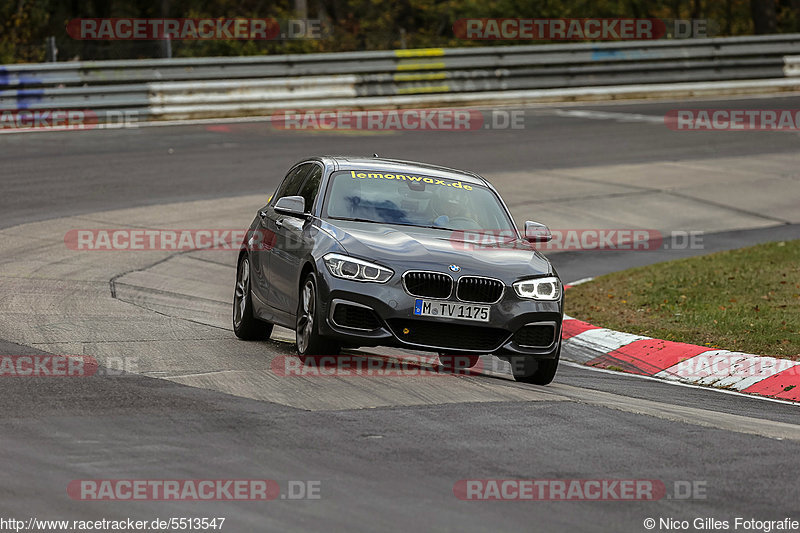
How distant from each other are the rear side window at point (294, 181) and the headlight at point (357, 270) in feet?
6.79

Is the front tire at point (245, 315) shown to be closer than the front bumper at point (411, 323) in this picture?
No

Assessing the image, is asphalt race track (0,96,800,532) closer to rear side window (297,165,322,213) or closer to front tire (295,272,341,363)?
front tire (295,272,341,363)

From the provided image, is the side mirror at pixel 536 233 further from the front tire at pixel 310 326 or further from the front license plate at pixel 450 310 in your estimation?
the front tire at pixel 310 326

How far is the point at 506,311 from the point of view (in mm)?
9438

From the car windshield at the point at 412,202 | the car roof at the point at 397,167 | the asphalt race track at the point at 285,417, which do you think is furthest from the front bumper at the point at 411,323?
the car roof at the point at 397,167

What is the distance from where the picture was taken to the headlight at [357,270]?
9.30 metres

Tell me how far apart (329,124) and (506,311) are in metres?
17.6

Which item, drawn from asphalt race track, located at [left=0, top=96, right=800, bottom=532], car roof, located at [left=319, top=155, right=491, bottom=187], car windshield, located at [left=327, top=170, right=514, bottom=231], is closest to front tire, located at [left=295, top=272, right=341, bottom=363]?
asphalt race track, located at [left=0, top=96, right=800, bottom=532]

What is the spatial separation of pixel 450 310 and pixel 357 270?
0.71 m

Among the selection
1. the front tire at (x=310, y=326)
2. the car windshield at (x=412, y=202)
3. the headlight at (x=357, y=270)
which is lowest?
the front tire at (x=310, y=326)

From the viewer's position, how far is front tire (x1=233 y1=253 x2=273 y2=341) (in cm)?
1123

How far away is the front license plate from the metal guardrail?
1724 cm

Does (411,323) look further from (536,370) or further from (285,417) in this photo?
(285,417)

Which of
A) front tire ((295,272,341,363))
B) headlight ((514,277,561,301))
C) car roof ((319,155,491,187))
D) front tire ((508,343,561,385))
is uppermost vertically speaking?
car roof ((319,155,491,187))
